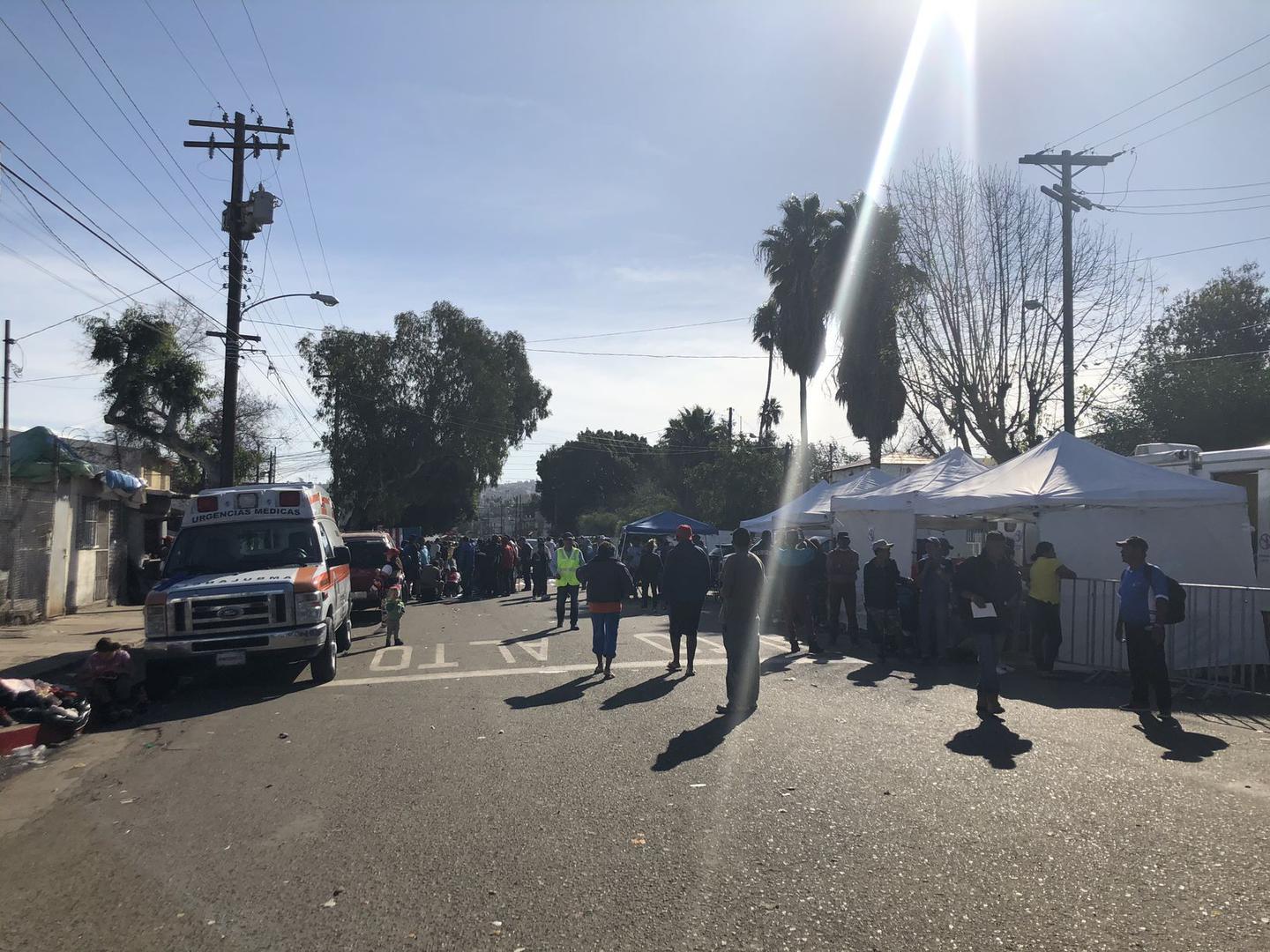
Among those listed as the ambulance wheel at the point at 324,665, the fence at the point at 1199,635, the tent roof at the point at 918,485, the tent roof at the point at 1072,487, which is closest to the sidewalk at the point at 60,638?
the ambulance wheel at the point at 324,665

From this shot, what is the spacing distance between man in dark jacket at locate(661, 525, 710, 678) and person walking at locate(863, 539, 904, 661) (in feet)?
11.5

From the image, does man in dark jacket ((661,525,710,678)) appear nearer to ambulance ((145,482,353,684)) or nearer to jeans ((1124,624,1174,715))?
ambulance ((145,482,353,684))

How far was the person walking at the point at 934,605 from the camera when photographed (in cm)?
1288

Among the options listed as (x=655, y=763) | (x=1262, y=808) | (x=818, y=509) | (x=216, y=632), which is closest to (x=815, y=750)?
(x=655, y=763)

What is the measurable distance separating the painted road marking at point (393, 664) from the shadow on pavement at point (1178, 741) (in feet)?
29.4

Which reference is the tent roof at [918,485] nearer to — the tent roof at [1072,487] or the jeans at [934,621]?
the tent roof at [1072,487]

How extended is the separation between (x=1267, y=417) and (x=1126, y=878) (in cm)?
2638

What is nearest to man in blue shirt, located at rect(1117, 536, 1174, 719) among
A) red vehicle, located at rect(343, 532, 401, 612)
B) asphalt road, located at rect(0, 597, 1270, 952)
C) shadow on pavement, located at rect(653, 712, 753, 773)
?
asphalt road, located at rect(0, 597, 1270, 952)

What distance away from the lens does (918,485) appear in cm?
1753

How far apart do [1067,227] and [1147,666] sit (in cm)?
1547

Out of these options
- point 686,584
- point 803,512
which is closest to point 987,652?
point 686,584

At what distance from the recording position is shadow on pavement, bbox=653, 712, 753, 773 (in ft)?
23.7

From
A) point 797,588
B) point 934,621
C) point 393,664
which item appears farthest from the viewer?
point 797,588

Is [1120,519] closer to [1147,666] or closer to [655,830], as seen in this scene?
[1147,666]
